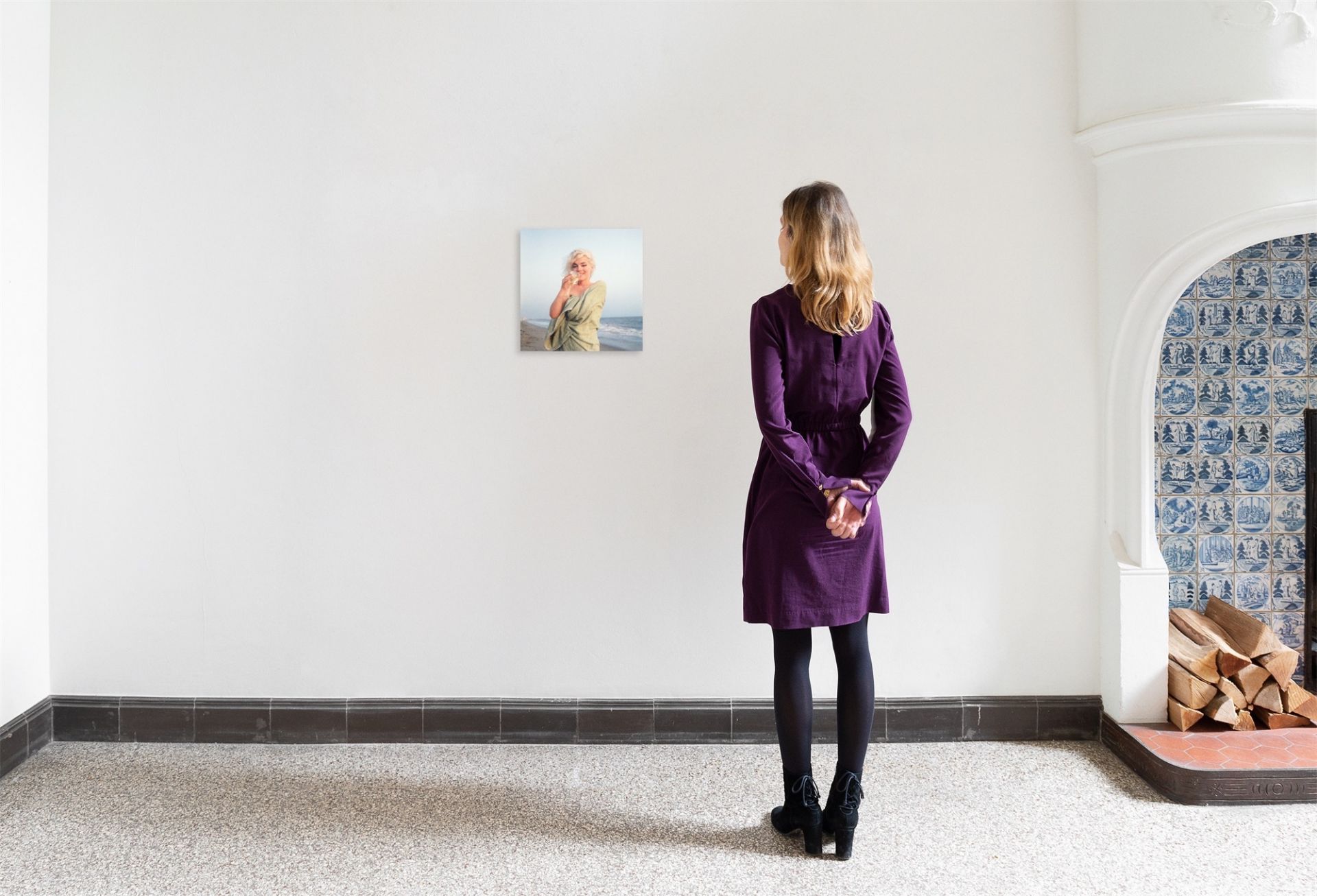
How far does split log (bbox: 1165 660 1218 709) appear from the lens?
2938mm

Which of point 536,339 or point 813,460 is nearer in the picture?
point 813,460

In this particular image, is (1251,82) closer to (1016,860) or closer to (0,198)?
(1016,860)

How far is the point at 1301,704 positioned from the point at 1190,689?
0.38m

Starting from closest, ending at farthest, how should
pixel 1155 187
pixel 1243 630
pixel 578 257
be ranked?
pixel 1155 187
pixel 578 257
pixel 1243 630

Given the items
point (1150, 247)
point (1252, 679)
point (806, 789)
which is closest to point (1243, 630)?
point (1252, 679)

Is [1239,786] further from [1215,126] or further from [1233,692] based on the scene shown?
[1215,126]

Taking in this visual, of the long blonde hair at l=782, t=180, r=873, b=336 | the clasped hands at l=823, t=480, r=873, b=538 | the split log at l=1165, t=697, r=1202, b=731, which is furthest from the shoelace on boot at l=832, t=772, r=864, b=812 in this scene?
the split log at l=1165, t=697, r=1202, b=731

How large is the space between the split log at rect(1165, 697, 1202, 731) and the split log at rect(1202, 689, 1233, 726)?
33 millimetres

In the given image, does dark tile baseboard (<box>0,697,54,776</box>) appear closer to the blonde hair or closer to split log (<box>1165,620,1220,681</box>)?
the blonde hair

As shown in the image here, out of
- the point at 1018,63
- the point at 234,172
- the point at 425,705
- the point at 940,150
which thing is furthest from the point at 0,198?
the point at 1018,63

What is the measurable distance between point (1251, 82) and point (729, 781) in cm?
270

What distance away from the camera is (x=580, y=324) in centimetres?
309

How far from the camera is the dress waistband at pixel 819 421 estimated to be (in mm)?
2379

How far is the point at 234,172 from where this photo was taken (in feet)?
10.1
